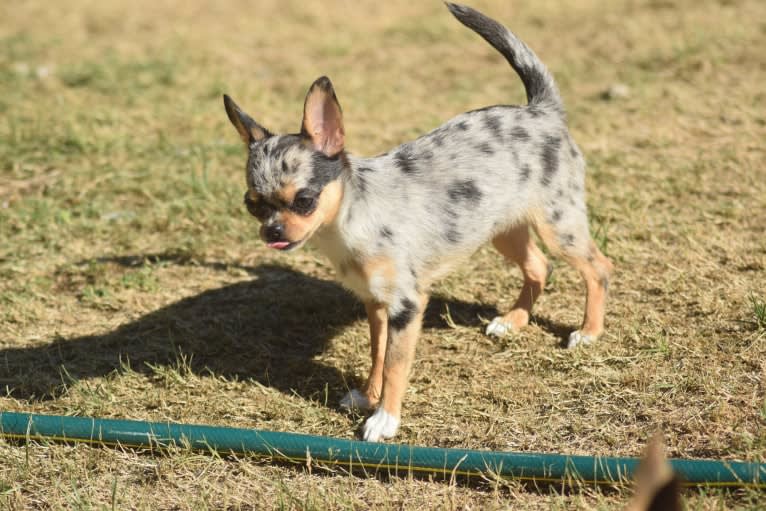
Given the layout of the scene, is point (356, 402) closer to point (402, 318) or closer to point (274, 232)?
point (402, 318)

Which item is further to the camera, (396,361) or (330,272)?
(330,272)

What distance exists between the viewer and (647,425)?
13.0ft

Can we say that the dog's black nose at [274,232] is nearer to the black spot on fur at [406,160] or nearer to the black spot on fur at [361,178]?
the black spot on fur at [361,178]

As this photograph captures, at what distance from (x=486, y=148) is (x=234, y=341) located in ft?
5.69

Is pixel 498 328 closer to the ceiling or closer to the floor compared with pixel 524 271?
closer to the floor

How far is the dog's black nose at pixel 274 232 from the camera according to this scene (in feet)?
12.5

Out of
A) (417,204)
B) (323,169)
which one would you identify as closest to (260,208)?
(323,169)

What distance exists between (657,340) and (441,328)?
1.17m

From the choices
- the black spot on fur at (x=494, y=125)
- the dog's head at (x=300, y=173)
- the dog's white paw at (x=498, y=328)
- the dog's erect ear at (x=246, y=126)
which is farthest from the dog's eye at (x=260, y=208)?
the dog's white paw at (x=498, y=328)

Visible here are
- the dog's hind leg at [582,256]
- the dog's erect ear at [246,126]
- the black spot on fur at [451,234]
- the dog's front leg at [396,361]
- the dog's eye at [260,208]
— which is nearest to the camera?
the dog's eye at [260,208]

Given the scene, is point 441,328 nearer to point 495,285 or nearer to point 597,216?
point 495,285

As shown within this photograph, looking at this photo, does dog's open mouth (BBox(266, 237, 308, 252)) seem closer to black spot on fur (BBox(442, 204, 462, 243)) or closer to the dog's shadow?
black spot on fur (BBox(442, 204, 462, 243))

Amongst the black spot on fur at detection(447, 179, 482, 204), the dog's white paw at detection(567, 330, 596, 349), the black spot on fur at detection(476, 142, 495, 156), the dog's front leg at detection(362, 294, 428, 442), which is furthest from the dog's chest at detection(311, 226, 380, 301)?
the dog's white paw at detection(567, 330, 596, 349)

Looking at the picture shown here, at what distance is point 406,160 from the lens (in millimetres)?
4438
